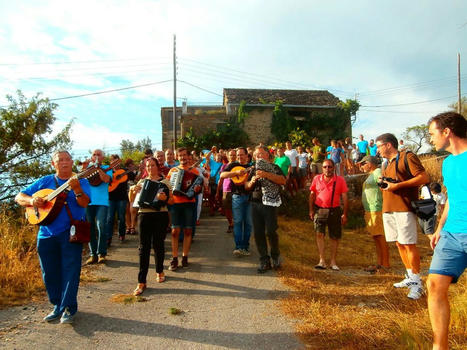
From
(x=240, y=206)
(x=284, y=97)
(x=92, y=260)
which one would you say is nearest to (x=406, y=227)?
(x=240, y=206)

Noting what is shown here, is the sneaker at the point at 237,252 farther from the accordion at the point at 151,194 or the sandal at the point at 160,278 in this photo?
the accordion at the point at 151,194

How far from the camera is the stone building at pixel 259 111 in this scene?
26.2 metres

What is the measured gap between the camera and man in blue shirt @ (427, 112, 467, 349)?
8.72 feet

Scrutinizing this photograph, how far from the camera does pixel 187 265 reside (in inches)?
237

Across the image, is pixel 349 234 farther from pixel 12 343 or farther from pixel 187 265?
pixel 12 343

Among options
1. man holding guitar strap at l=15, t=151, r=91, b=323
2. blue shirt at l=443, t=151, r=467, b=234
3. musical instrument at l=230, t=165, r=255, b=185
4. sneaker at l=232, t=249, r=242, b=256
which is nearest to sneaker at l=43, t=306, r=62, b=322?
man holding guitar strap at l=15, t=151, r=91, b=323

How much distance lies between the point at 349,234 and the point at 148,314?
768cm

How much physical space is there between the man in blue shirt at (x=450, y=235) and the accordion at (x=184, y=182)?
3783 millimetres

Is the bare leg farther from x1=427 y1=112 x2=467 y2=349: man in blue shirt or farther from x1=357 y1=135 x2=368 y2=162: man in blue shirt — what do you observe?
x1=357 y1=135 x2=368 y2=162: man in blue shirt

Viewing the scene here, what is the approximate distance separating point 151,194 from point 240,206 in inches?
87.0

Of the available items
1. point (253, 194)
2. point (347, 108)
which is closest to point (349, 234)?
point (253, 194)

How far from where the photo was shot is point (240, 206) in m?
6.59

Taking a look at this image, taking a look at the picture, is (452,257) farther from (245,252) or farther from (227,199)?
(227,199)

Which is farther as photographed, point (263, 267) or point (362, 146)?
point (362, 146)
